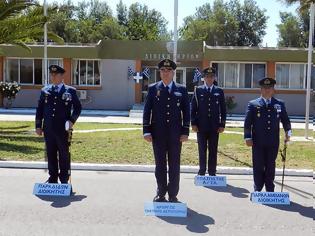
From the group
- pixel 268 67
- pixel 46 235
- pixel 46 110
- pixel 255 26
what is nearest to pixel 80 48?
pixel 268 67

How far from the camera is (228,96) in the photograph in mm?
28797

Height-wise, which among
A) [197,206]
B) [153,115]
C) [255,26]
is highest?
[255,26]

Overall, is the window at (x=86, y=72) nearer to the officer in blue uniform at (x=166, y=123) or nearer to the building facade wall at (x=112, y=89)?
the building facade wall at (x=112, y=89)

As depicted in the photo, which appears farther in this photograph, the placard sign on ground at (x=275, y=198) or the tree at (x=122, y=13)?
the tree at (x=122, y=13)

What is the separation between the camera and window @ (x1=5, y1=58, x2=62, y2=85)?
29797mm

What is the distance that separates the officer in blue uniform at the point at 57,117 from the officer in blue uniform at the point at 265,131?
2.67 m

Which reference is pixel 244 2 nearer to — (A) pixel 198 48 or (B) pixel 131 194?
(A) pixel 198 48

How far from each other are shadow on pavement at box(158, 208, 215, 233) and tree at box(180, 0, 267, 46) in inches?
2364

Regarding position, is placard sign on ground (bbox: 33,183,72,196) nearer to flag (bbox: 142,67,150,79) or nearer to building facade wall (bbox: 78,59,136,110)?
flag (bbox: 142,67,150,79)

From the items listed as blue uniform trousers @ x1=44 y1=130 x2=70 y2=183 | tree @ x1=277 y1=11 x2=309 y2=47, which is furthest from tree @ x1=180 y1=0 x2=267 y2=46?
blue uniform trousers @ x1=44 y1=130 x2=70 y2=183

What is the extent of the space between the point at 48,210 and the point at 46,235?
3.64 feet

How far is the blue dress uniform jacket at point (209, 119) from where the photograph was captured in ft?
29.1

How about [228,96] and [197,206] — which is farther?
[228,96]

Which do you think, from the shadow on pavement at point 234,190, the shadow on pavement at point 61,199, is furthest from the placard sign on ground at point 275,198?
the shadow on pavement at point 61,199
